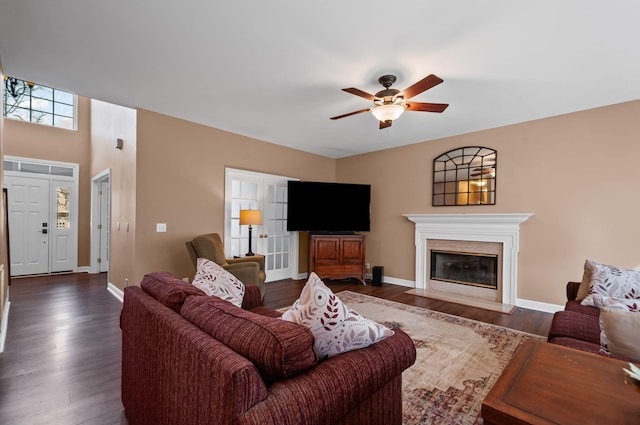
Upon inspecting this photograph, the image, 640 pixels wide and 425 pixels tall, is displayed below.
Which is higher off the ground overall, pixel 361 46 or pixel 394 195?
pixel 361 46

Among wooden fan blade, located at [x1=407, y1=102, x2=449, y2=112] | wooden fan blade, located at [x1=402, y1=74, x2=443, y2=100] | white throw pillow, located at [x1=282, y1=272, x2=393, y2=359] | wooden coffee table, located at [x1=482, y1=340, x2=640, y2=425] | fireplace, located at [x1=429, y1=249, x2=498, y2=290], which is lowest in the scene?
fireplace, located at [x1=429, y1=249, x2=498, y2=290]

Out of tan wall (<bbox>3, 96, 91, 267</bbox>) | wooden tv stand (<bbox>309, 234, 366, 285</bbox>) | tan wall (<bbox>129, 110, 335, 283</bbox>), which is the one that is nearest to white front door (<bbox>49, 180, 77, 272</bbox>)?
tan wall (<bbox>3, 96, 91, 267</bbox>)

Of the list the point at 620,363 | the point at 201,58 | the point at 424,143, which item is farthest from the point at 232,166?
the point at 620,363

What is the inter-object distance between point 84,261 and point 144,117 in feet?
14.7

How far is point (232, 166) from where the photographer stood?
4836 mm

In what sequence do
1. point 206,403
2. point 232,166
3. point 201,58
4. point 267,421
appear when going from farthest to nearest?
point 232,166 → point 201,58 → point 206,403 → point 267,421

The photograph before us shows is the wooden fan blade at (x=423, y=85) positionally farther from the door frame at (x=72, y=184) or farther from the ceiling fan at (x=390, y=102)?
the door frame at (x=72, y=184)

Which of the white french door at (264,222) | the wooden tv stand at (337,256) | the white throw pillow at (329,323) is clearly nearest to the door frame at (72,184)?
the white french door at (264,222)

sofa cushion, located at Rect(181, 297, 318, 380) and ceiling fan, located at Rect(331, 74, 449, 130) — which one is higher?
ceiling fan, located at Rect(331, 74, 449, 130)

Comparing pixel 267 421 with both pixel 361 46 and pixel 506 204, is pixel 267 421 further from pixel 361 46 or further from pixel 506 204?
pixel 506 204

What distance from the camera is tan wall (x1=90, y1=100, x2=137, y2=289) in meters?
3.95

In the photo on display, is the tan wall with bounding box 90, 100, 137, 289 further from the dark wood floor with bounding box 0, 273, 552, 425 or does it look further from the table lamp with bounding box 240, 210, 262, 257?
the table lamp with bounding box 240, 210, 262, 257

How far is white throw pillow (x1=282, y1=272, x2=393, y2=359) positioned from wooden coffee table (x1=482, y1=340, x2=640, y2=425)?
513 millimetres

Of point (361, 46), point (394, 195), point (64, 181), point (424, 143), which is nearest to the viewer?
point (361, 46)
